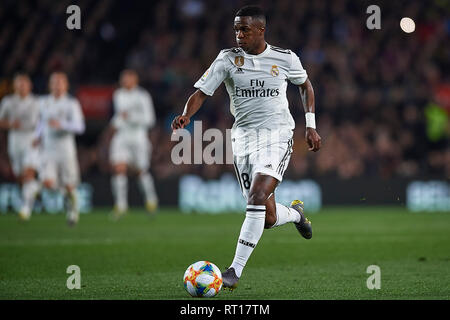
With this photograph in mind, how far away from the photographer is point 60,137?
14672mm

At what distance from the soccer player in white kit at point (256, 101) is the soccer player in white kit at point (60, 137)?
7329 mm

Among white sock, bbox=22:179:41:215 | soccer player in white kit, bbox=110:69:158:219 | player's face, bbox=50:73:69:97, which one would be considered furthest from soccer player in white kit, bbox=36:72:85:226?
soccer player in white kit, bbox=110:69:158:219

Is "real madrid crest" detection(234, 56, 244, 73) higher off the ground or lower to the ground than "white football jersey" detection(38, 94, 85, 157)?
higher

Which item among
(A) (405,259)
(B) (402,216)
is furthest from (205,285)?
(B) (402,216)

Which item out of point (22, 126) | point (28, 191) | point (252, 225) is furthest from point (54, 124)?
point (252, 225)

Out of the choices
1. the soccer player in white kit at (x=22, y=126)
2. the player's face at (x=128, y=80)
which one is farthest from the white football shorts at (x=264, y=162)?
the player's face at (x=128, y=80)

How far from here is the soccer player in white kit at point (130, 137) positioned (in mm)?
16453

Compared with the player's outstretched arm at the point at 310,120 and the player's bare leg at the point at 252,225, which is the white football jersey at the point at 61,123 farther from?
the player's bare leg at the point at 252,225

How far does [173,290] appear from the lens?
6863 millimetres

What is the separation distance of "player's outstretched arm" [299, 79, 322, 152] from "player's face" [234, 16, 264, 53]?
0.72 meters

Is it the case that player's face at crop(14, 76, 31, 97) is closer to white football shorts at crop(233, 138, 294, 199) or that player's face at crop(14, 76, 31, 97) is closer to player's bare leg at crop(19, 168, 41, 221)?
player's bare leg at crop(19, 168, 41, 221)

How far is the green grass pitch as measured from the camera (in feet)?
22.3

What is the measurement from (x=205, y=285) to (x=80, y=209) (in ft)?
44.1

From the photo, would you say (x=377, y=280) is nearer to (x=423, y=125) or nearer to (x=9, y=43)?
(x=423, y=125)
